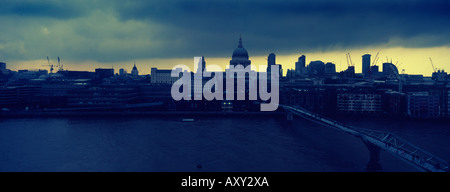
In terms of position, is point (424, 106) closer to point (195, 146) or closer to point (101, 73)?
point (195, 146)

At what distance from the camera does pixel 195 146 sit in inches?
962

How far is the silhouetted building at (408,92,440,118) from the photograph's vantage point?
44.6 metres

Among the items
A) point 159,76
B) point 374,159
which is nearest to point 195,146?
point 374,159

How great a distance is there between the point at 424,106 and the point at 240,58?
175 feet

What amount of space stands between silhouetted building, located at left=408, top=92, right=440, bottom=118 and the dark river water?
791cm

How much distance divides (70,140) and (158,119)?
47.0ft

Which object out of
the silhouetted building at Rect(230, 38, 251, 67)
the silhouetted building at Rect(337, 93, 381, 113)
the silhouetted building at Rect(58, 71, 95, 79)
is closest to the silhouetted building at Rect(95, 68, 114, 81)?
the silhouetted building at Rect(58, 71, 95, 79)

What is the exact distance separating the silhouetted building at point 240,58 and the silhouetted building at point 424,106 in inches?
1976

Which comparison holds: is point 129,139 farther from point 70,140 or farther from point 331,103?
point 331,103

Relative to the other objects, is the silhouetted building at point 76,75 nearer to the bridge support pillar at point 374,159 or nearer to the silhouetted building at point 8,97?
the silhouetted building at point 8,97

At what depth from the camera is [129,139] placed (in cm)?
2745

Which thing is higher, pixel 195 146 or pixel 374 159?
pixel 374 159
